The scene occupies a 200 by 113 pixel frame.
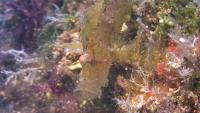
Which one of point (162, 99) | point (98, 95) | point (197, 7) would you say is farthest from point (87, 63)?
point (197, 7)

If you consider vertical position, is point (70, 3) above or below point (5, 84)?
above

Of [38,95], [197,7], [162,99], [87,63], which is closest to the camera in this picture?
→ [162,99]

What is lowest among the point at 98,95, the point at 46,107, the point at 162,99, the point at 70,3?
the point at 46,107

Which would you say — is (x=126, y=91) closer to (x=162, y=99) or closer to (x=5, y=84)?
(x=162, y=99)

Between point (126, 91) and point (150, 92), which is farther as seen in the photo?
point (126, 91)

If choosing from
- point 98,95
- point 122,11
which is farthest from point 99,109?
point 122,11

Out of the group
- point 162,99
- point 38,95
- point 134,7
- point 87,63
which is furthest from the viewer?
point 38,95

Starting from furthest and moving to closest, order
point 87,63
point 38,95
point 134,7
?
point 38,95
point 134,7
point 87,63

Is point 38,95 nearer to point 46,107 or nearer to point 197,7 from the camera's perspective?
point 46,107

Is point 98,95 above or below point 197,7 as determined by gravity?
below
